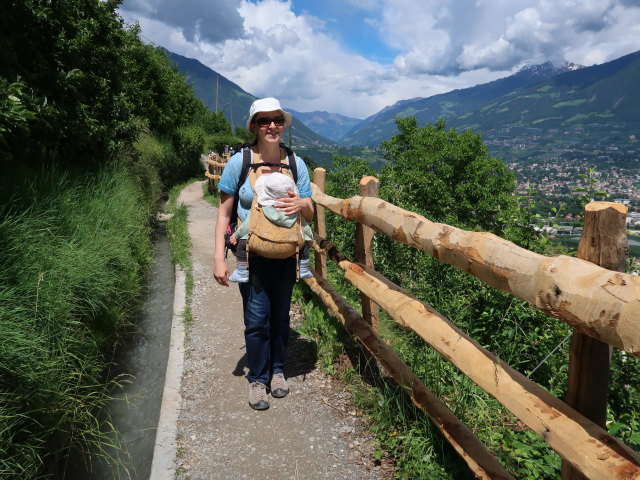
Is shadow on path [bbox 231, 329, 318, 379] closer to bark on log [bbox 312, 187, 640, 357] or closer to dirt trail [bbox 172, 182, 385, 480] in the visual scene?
dirt trail [bbox 172, 182, 385, 480]

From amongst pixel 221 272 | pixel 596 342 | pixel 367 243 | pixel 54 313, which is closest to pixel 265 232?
pixel 221 272

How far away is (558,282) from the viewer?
52.9 inches

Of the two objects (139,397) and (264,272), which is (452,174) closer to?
(264,272)

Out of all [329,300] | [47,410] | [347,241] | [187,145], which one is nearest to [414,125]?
[187,145]

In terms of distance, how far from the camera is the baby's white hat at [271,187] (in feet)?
8.47

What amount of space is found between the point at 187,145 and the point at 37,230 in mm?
20516

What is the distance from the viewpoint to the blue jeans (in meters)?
2.94

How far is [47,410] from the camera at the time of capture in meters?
2.75

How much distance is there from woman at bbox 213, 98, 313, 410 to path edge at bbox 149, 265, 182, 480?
569 mm

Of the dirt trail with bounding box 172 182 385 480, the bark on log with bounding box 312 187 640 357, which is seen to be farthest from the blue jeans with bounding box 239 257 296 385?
the bark on log with bounding box 312 187 640 357

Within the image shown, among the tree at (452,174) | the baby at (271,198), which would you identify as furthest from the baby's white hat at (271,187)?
the tree at (452,174)

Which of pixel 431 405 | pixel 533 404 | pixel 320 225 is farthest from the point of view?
pixel 320 225

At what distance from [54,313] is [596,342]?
11.6 ft

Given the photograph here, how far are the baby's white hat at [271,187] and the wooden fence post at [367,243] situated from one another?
2.79 feet
